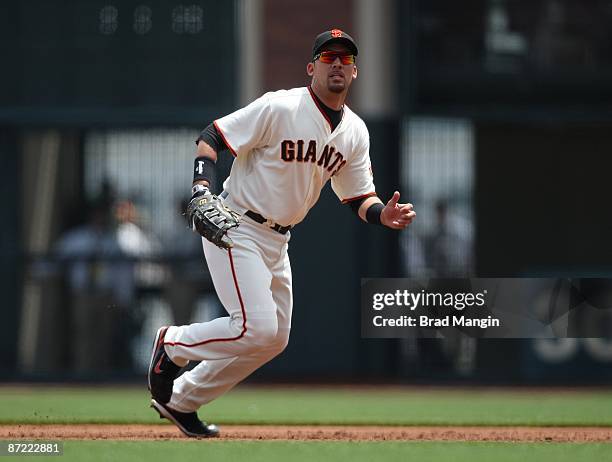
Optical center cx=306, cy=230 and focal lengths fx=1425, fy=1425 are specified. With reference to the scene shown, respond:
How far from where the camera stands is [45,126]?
14016 millimetres

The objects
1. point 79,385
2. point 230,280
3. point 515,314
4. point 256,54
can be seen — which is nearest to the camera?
point 230,280

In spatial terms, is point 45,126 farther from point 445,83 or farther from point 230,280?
point 230,280

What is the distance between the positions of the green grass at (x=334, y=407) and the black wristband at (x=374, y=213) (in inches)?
74.0

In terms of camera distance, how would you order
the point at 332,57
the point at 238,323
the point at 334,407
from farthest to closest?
1. the point at 334,407
2. the point at 332,57
3. the point at 238,323

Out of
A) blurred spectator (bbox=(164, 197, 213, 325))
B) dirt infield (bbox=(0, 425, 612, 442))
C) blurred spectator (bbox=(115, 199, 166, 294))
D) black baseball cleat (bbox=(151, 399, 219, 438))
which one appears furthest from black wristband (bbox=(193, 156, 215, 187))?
blurred spectator (bbox=(115, 199, 166, 294))

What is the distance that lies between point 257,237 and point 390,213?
2.43 feet

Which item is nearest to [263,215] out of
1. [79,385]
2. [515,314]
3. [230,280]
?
[230,280]

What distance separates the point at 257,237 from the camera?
7.50m

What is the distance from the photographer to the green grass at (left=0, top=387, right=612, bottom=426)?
372 inches

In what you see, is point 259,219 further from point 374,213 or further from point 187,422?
point 187,422

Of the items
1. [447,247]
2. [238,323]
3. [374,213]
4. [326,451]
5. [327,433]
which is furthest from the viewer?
[447,247]

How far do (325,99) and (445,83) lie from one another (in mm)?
6663

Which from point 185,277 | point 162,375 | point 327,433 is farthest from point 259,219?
point 185,277

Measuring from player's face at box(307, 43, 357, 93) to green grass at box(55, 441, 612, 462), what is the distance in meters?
1.87
